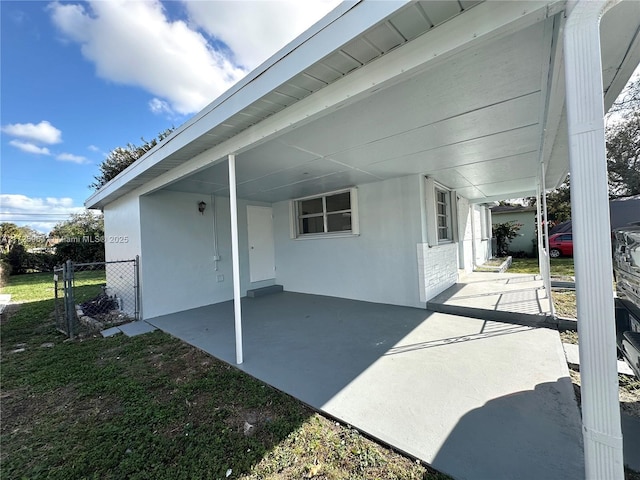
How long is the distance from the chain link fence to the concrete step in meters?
2.36

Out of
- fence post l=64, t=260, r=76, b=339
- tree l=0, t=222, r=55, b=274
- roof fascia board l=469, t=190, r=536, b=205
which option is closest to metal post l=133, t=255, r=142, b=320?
fence post l=64, t=260, r=76, b=339

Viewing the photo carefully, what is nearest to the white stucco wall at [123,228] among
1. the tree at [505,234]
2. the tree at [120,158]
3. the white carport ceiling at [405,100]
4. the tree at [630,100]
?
the white carport ceiling at [405,100]

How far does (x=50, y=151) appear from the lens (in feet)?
52.3

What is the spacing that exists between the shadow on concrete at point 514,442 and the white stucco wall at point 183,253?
5334 millimetres

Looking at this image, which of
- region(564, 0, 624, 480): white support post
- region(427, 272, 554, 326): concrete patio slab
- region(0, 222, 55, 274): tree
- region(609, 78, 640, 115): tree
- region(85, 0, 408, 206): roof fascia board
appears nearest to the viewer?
region(564, 0, 624, 480): white support post

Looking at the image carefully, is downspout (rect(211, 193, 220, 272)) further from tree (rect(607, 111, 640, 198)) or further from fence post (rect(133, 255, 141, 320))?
tree (rect(607, 111, 640, 198))

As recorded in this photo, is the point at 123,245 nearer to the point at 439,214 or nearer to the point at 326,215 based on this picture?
the point at 326,215

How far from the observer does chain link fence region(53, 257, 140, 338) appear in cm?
447

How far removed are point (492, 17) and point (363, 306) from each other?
4.66 metres

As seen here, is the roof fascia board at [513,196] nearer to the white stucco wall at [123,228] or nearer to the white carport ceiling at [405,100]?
the white carport ceiling at [405,100]

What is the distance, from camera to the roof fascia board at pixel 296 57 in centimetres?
146

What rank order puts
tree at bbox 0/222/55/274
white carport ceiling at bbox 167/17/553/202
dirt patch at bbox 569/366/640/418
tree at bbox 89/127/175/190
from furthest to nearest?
tree at bbox 89/127/175/190
tree at bbox 0/222/55/274
dirt patch at bbox 569/366/640/418
white carport ceiling at bbox 167/17/553/202

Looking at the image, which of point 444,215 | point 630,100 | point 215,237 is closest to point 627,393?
point 444,215

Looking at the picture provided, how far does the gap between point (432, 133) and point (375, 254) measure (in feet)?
9.78
